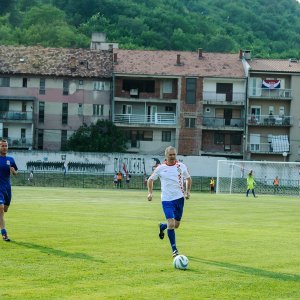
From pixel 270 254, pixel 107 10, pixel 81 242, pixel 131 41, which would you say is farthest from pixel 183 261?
pixel 107 10

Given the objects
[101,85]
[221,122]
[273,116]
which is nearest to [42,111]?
[101,85]

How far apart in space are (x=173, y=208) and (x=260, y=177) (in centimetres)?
6270

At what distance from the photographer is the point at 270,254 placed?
1878 centimetres

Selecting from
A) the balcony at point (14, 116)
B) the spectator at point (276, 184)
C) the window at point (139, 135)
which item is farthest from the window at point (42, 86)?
the spectator at point (276, 184)

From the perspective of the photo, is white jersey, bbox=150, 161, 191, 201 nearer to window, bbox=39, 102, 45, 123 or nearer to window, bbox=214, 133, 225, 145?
window, bbox=214, 133, 225, 145

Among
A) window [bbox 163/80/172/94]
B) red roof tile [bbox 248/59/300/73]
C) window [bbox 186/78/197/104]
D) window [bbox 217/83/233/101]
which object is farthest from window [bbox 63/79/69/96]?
red roof tile [bbox 248/59/300/73]

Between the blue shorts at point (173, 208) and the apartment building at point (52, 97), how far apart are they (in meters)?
82.7

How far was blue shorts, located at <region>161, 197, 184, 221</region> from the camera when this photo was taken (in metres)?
18.3

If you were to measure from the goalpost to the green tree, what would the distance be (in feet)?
54.6

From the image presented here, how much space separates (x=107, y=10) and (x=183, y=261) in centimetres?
18186

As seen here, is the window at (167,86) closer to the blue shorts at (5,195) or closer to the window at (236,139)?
the window at (236,139)

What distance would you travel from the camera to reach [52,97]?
336 feet

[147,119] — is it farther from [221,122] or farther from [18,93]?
[18,93]

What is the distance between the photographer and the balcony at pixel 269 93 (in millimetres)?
102306
